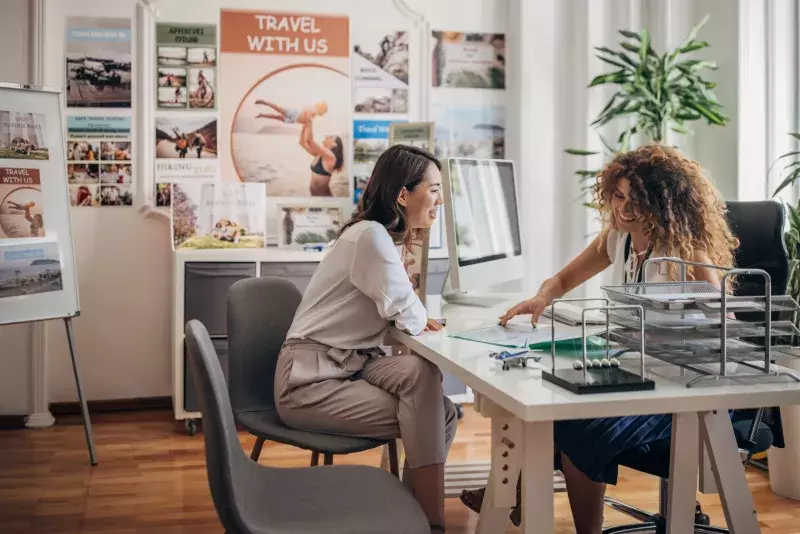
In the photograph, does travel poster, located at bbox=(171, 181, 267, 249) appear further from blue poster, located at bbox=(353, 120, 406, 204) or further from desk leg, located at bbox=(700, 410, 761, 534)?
desk leg, located at bbox=(700, 410, 761, 534)

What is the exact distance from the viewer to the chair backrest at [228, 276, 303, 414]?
2582 mm

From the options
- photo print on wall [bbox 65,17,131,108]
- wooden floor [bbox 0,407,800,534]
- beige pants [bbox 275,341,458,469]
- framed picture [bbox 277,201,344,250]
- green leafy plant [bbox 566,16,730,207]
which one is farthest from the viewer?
framed picture [bbox 277,201,344,250]

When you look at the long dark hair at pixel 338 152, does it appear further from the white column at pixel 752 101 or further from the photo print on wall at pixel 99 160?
the white column at pixel 752 101

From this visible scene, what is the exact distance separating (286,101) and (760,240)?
8.98ft

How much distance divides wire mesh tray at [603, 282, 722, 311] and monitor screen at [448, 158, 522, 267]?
3.23ft

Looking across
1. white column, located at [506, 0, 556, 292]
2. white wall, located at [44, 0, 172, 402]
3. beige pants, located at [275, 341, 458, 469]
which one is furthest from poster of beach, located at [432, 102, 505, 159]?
beige pants, located at [275, 341, 458, 469]

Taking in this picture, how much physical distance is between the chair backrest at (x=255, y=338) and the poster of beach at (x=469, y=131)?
7.68ft

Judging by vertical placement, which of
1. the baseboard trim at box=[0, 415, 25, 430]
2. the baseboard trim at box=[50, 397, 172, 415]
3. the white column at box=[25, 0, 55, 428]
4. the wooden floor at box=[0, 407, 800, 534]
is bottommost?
the wooden floor at box=[0, 407, 800, 534]

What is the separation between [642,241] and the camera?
2.59 m

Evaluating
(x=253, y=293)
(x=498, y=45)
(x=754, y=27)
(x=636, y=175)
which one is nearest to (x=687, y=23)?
(x=754, y=27)

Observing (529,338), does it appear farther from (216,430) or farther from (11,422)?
(11,422)

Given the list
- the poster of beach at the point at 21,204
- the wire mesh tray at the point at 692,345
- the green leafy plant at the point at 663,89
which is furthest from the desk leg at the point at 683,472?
the poster of beach at the point at 21,204

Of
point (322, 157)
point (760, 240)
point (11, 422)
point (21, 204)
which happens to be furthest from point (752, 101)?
point (11, 422)

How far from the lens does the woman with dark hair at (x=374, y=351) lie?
2.27 metres
